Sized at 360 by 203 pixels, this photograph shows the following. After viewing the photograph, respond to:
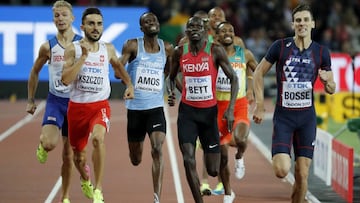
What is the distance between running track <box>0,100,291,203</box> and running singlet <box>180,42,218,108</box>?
6.08 feet

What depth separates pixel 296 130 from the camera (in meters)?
12.2

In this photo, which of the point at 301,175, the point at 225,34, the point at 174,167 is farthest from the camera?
the point at 174,167

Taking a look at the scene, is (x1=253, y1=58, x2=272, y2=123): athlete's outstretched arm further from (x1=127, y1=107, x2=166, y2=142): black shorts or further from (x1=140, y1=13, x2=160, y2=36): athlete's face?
(x1=140, y1=13, x2=160, y2=36): athlete's face

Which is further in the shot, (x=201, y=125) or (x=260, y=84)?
(x=201, y=125)

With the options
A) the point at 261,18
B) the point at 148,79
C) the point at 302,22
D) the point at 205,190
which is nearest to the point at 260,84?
the point at 302,22

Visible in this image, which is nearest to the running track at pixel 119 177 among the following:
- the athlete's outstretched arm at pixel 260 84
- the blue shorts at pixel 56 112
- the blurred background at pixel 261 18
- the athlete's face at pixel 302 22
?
the blue shorts at pixel 56 112

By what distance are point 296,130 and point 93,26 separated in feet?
8.35

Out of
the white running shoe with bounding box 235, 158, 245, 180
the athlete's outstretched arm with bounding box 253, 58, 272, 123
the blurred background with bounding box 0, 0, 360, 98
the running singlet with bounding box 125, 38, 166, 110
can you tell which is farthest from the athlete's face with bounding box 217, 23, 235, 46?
the blurred background with bounding box 0, 0, 360, 98

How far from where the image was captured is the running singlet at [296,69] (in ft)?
39.6

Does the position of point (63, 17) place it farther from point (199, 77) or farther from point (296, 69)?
point (296, 69)

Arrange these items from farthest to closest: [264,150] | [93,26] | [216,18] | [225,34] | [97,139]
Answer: [264,150], [216,18], [225,34], [93,26], [97,139]

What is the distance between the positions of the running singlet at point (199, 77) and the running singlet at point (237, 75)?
165cm

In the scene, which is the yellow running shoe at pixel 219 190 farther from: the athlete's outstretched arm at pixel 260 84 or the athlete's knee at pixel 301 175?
the athlete's knee at pixel 301 175

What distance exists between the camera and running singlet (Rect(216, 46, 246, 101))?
47.9 ft
